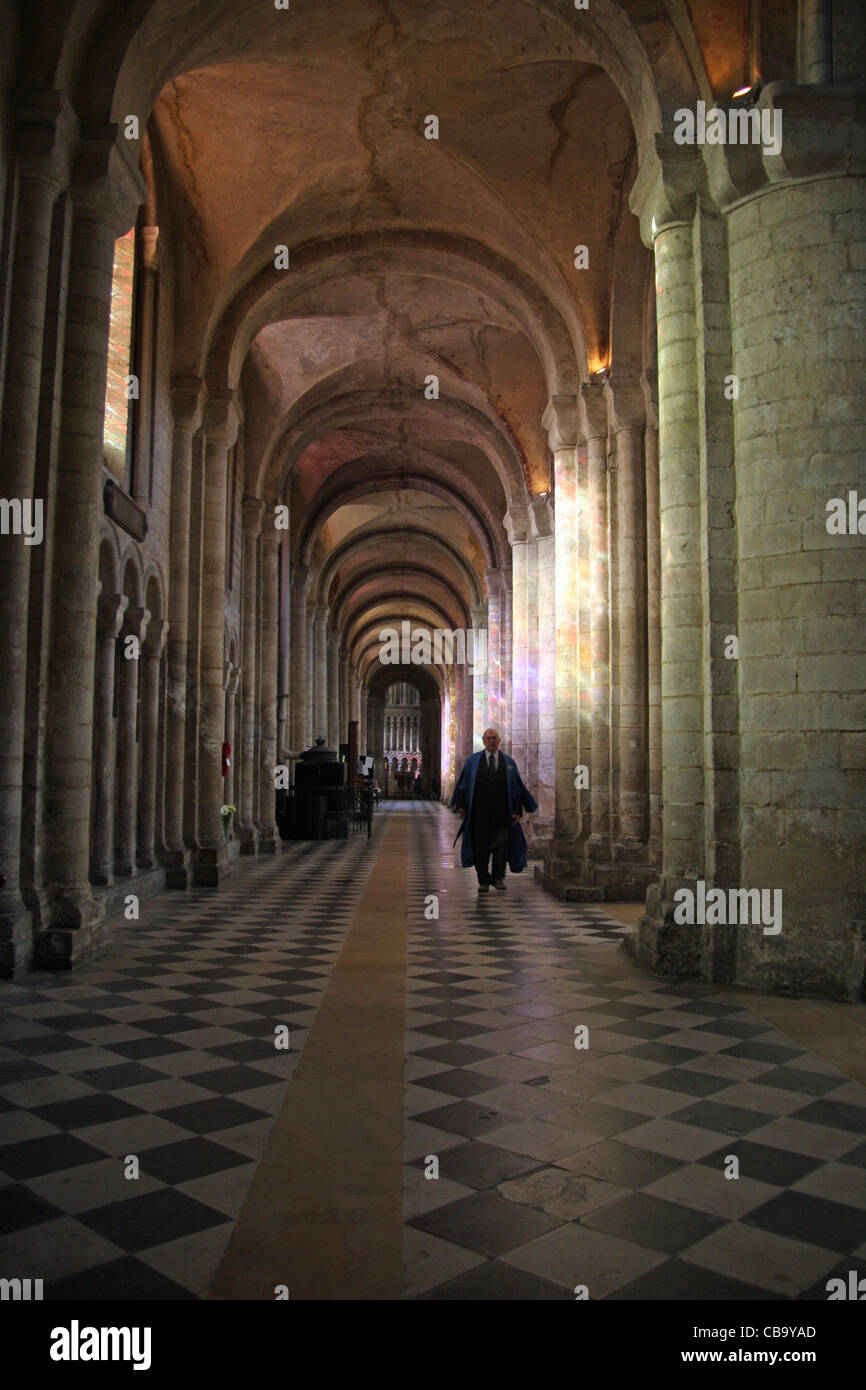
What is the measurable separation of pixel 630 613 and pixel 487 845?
119 inches

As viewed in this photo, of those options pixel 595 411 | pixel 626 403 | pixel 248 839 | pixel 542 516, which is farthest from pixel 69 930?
pixel 542 516

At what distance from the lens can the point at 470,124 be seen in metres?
11.0

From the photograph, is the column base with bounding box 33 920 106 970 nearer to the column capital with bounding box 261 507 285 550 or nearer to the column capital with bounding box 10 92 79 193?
the column capital with bounding box 10 92 79 193

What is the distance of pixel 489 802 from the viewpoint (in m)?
10.9

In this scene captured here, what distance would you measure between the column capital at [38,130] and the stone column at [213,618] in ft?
19.8

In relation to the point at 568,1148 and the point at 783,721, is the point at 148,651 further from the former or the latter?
the point at 568,1148

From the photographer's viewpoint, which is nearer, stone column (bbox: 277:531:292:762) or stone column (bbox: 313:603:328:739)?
stone column (bbox: 277:531:292:762)


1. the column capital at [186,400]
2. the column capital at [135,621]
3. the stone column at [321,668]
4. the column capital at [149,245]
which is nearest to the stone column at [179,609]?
the column capital at [186,400]

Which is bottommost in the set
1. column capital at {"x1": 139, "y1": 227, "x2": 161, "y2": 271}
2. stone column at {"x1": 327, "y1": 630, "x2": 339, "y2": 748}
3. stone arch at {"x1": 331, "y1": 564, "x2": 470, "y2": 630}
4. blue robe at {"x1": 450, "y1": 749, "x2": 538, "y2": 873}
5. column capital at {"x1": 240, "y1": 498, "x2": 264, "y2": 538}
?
blue robe at {"x1": 450, "y1": 749, "x2": 538, "y2": 873}

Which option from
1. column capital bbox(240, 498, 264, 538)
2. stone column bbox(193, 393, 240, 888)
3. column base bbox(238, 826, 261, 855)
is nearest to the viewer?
stone column bbox(193, 393, 240, 888)

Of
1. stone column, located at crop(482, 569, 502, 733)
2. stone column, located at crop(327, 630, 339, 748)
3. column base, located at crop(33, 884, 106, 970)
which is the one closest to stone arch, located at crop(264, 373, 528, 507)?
stone column, located at crop(482, 569, 502, 733)

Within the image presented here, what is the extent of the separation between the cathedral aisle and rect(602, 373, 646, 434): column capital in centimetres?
694

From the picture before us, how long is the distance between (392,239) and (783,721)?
9931 millimetres

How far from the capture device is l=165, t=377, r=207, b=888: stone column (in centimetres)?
1201
